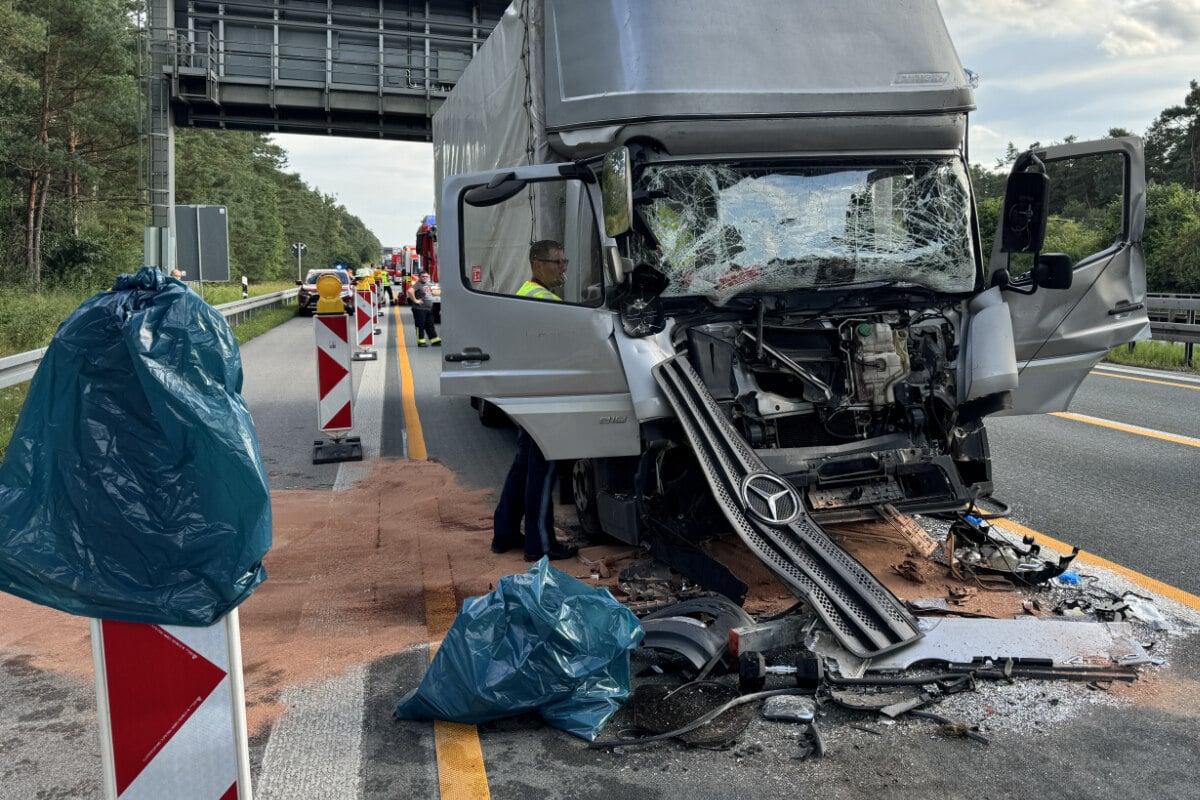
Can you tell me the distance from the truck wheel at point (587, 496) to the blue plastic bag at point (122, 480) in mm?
3844

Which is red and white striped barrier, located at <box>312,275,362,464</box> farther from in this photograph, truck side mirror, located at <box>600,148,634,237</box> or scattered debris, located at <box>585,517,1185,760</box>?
scattered debris, located at <box>585,517,1185,760</box>

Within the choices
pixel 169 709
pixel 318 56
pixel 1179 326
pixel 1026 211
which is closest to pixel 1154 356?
pixel 1179 326

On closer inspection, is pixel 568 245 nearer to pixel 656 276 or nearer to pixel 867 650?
pixel 656 276

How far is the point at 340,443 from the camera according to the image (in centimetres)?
959

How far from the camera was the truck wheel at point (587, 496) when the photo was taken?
247 inches

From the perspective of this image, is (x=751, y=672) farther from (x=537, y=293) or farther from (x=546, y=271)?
(x=546, y=271)

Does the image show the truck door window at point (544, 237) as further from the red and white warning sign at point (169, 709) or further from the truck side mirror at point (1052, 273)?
the red and white warning sign at point (169, 709)

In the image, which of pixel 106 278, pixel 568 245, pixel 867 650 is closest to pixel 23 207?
pixel 106 278

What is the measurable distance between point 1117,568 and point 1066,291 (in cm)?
161

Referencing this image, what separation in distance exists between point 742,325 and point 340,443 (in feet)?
16.9

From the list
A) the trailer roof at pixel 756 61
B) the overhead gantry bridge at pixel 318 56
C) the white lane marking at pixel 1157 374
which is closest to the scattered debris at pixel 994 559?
the trailer roof at pixel 756 61

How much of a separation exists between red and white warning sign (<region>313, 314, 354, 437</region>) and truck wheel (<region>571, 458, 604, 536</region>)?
3.57 m

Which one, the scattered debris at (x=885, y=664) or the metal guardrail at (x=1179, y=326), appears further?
the metal guardrail at (x=1179, y=326)

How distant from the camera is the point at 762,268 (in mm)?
5637
